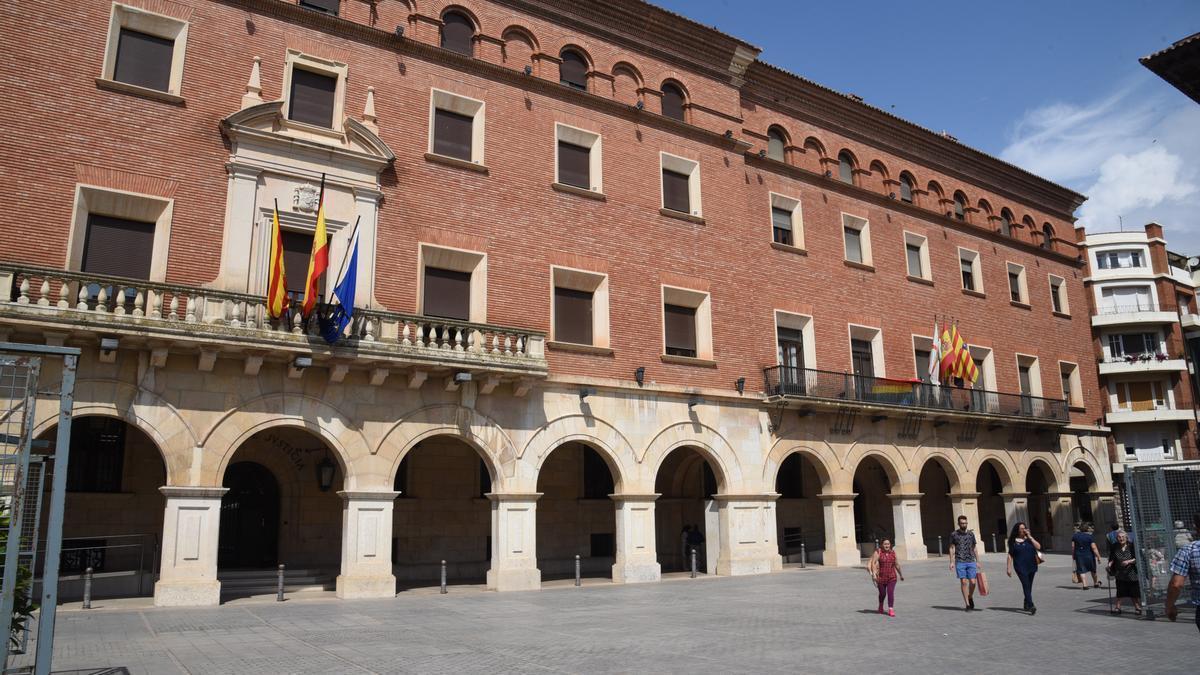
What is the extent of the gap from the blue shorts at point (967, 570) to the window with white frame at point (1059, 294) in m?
25.1

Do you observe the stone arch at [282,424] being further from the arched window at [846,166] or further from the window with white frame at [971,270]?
the window with white frame at [971,270]

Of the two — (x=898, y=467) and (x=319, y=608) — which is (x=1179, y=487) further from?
(x=319, y=608)

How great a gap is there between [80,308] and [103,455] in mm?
4856

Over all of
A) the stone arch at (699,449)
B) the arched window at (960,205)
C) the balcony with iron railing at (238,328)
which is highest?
the arched window at (960,205)

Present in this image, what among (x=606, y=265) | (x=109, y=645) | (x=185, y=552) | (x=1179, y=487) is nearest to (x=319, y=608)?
(x=185, y=552)

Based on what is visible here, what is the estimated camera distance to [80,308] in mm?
14578

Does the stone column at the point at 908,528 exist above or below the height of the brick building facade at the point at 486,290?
below

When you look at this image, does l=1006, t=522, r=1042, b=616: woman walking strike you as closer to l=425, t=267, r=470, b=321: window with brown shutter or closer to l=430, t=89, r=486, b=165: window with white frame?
l=425, t=267, r=470, b=321: window with brown shutter

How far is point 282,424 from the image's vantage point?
16.7 metres

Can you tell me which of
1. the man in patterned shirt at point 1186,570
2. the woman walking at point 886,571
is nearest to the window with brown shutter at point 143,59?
the woman walking at point 886,571

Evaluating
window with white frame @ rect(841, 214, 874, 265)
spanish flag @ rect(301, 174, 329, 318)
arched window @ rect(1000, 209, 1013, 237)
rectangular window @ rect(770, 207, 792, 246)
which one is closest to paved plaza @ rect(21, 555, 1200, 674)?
spanish flag @ rect(301, 174, 329, 318)

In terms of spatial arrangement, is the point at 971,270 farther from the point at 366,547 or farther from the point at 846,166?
the point at 366,547

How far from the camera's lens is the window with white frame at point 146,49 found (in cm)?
Result: 1698

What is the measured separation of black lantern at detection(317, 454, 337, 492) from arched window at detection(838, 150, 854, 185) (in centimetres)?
1836
